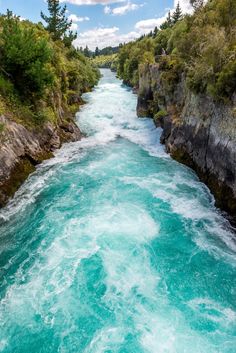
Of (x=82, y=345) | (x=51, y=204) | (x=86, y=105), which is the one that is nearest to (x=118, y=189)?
(x=51, y=204)

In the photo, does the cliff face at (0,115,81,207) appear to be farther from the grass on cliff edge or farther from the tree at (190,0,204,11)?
the tree at (190,0,204,11)

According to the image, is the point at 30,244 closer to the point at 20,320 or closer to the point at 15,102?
the point at 20,320

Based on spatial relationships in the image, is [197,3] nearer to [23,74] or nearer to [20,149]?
[23,74]

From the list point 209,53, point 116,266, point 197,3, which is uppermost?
point 197,3


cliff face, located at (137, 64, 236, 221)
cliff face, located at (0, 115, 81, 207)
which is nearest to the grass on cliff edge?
cliff face, located at (0, 115, 81, 207)

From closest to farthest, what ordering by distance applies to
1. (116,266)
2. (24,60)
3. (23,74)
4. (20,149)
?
(116,266), (20,149), (24,60), (23,74)

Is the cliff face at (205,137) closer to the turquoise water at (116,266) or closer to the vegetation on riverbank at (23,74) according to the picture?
the turquoise water at (116,266)

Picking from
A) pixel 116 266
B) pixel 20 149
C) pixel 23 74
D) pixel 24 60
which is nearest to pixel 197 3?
pixel 24 60
